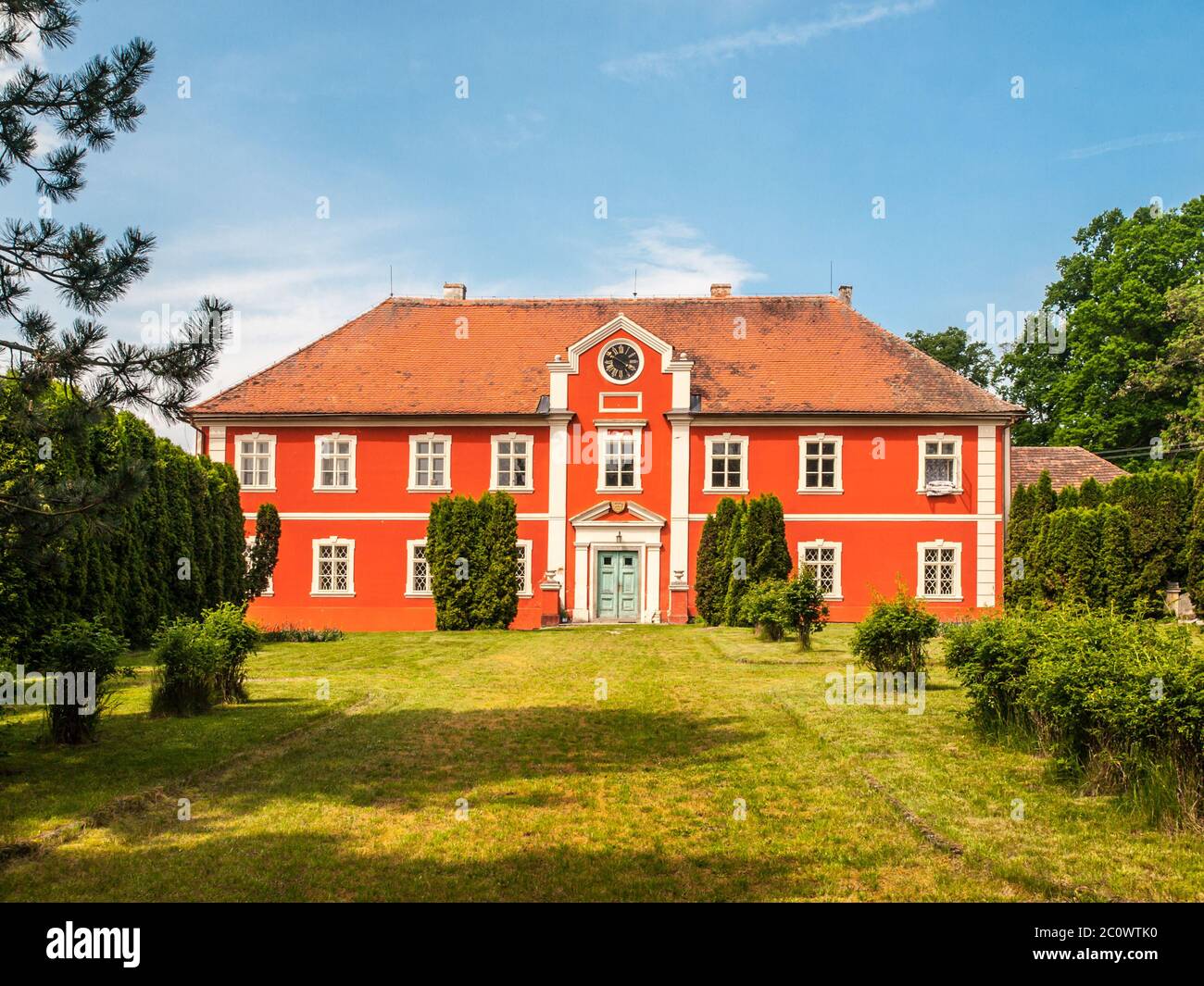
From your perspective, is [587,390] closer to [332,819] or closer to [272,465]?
[272,465]

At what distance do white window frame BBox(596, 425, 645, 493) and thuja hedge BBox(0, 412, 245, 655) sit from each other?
11.0 meters

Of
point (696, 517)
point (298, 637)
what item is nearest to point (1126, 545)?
point (696, 517)

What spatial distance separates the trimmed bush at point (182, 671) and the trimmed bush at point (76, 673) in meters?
1.65

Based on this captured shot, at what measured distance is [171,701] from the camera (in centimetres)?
1130

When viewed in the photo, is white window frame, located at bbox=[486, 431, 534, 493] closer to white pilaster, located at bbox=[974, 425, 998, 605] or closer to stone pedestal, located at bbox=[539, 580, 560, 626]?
stone pedestal, located at bbox=[539, 580, 560, 626]

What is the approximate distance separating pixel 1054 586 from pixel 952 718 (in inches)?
615

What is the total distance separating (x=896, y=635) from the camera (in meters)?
12.9

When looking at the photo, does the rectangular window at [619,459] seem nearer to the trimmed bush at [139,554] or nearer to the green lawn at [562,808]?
the trimmed bush at [139,554]

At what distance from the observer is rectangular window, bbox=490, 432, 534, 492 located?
3038 centimetres

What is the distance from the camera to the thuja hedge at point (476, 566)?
27.0 meters

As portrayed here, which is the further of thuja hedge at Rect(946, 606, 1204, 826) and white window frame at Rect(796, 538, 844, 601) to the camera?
white window frame at Rect(796, 538, 844, 601)

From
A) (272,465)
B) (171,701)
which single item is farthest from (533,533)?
(171,701)

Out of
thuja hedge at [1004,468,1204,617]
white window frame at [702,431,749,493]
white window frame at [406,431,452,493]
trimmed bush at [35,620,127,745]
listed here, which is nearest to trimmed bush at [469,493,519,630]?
white window frame at [406,431,452,493]

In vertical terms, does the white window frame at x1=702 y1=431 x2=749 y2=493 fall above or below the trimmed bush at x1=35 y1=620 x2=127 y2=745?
above
